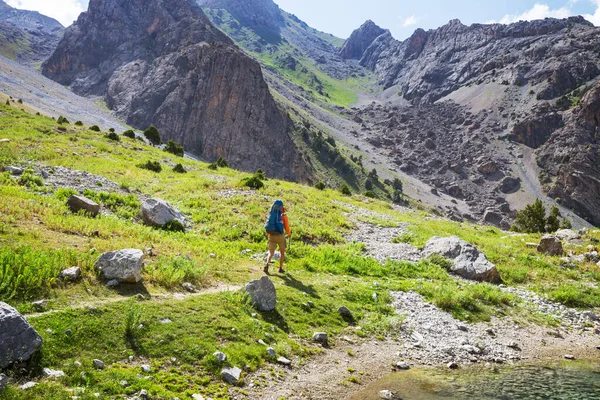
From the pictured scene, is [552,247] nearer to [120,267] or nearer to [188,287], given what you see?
[188,287]

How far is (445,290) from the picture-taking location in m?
16.2

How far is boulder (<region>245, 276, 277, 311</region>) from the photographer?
37.7 ft

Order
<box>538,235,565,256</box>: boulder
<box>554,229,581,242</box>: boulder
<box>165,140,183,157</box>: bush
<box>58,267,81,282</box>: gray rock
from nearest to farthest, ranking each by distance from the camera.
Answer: <box>58,267,81,282</box>: gray rock → <box>538,235,565,256</box>: boulder → <box>554,229,581,242</box>: boulder → <box>165,140,183,157</box>: bush

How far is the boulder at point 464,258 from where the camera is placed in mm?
20703

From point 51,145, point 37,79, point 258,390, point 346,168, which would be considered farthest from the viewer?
point 346,168

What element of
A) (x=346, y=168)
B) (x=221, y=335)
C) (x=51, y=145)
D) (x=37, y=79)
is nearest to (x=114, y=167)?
(x=51, y=145)

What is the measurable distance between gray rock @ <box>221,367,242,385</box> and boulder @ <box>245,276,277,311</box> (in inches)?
128

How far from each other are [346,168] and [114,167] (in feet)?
521

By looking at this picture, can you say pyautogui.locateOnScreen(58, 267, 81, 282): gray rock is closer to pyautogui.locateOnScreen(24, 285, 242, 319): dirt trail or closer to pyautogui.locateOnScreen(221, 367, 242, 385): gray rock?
pyautogui.locateOnScreen(24, 285, 242, 319): dirt trail

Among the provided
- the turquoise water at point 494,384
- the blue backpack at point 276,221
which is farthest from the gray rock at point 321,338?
the blue backpack at point 276,221

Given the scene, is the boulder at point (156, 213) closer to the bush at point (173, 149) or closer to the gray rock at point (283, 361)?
the gray rock at point (283, 361)

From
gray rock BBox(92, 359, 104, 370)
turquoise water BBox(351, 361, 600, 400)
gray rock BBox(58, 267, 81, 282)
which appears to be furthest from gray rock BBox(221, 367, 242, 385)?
gray rock BBox(58, 267, 81, 282)

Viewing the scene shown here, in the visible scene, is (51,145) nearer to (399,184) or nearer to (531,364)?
(531,364)

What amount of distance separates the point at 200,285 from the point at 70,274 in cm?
390
